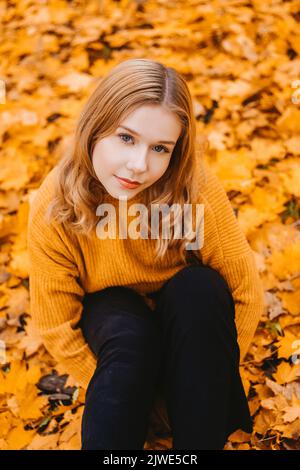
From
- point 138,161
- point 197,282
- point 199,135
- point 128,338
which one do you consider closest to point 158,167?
point 138,161

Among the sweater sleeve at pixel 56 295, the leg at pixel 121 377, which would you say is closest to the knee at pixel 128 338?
the leg at pixel 121 377

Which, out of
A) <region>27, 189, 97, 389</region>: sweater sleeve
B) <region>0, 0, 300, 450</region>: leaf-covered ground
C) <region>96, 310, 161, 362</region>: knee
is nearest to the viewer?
<region>96, 310, 161, 362</region>: knee

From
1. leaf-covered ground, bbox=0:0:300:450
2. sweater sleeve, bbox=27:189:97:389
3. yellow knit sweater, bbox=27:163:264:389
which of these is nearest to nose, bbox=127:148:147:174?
yellow knit sweater, bbox=27:163:264:389

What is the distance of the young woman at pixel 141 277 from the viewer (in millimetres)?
1147

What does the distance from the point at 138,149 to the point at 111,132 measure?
0.08 m

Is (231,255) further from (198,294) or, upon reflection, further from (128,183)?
(128,183)

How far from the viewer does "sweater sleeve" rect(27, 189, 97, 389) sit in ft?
4.40

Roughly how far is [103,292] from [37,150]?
1.04m

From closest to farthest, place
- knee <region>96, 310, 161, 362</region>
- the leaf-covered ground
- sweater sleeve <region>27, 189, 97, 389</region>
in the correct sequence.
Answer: knee <region>96, 310, 161, 362</region> < sweater sleeve <region>27, 189, 97, 389</region> < the leaf-covered ground

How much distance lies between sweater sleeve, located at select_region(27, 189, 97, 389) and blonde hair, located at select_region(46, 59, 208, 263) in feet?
0.22

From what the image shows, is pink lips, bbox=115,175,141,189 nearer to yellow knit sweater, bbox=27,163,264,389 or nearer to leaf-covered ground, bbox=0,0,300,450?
yellow knit sweater, bbox=27,163,264,389

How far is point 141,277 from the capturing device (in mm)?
1437

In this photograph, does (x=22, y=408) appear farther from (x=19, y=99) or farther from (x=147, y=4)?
(x=147, y=4)
